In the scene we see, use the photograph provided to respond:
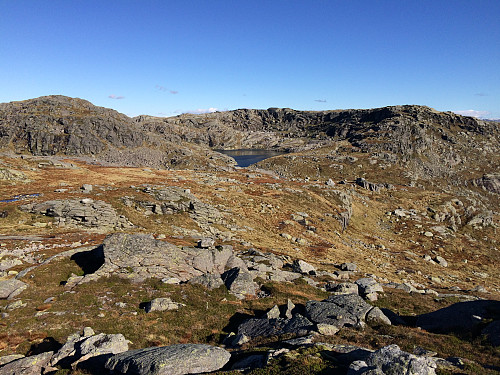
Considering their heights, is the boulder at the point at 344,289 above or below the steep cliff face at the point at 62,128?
below

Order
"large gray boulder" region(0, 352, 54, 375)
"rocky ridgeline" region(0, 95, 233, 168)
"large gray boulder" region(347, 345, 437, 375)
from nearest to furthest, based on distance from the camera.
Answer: "large gray boulder" region(347, 345, 437, 375) < "large gray boulder" region(0, 352, 54, 375) < "rocky ridgeline" region(0, 95, 233, 168)

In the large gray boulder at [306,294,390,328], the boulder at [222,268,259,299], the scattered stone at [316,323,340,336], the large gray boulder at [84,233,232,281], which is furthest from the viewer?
the boulder at [222,268,259,299]

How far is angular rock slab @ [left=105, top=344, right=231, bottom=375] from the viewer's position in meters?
13.5

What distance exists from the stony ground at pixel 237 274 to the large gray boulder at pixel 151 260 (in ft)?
0.49

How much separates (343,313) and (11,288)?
96.3 ft

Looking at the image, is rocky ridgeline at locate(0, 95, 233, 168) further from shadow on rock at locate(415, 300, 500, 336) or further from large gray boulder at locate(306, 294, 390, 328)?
shadow on rock at locate(415, 300, 500, 336)

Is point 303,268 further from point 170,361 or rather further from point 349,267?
point 170,361

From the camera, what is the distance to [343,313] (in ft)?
71.8

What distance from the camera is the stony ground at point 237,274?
17703 mm

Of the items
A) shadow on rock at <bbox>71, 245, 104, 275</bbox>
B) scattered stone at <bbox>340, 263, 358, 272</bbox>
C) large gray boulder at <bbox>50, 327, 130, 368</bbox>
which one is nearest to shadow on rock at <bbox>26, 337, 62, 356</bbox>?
large gray boulder at <bbox>50, 327, 130, 368</bbox>

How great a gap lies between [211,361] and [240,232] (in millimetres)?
36430

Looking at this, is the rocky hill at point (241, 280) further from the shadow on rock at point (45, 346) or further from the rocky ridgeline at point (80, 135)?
the rocky ridgeline at point (80, 135)

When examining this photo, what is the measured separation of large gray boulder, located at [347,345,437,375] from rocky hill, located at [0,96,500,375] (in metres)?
0.08

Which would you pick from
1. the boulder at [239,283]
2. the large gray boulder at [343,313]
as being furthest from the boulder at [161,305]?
the large gray boulder at [343,313]
